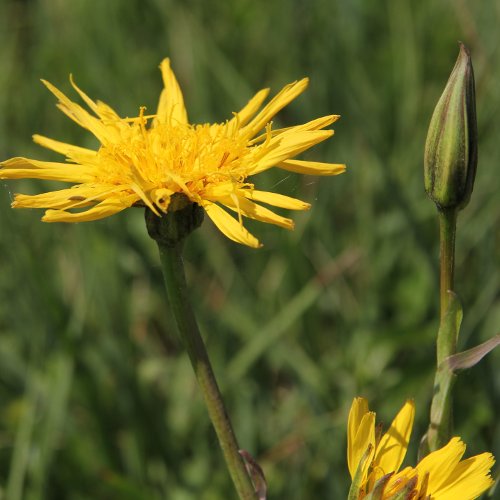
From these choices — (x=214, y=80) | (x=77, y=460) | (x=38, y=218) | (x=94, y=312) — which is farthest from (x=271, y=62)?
(x=77, y=460)

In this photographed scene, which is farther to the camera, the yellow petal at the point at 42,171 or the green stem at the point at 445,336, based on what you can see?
the yellow petal at the point at 42,171

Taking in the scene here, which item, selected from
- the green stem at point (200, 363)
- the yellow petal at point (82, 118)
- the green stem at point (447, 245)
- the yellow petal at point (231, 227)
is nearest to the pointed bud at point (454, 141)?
the green stem at point (447, 245)

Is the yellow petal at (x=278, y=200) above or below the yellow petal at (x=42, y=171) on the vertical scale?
below

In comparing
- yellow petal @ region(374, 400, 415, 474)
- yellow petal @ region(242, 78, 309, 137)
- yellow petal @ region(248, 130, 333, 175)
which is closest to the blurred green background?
yellow petal @ region(242, 78, 309, 137)

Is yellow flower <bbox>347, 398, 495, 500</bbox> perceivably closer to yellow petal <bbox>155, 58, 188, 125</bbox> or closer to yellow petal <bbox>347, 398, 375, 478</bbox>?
yellow petal <bbox>347, 398, 375, 478</bbox>

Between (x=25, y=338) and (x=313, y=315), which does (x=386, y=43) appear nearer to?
(x=313, y=315)

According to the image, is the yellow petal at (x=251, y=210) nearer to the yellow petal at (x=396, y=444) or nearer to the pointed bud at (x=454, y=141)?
the pointed bud at (x=454, y=141)
